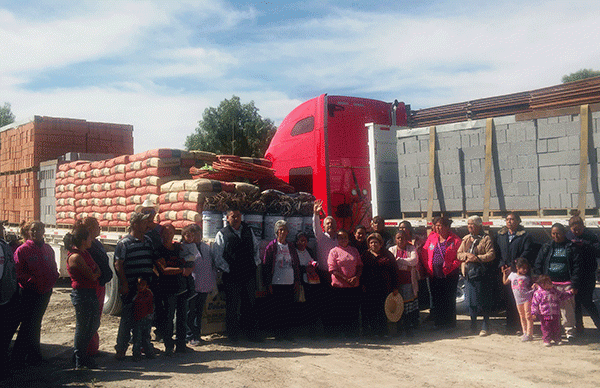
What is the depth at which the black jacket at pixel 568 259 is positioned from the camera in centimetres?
692

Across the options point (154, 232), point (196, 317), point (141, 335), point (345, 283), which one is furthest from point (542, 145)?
point (141, 335)

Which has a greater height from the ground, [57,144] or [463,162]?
[57,144]

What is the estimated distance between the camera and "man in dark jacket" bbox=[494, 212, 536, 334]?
288 inches

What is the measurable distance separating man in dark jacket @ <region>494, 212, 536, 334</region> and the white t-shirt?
2886 mm

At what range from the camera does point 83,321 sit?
5.74 metres

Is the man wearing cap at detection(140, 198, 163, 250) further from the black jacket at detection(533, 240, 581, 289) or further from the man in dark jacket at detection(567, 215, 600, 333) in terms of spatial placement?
the man in dark jacket at detection(567, 215, 600, 333)

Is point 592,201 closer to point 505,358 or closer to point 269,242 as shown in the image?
point 505,358

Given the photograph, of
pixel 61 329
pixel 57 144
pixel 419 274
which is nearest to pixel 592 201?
pixel 419 274

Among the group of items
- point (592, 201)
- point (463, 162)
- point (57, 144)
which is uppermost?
point (57, 144)

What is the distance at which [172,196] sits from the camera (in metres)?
8.42

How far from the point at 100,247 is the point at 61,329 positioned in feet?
9.15

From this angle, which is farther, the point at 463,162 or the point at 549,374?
the point at 463,162

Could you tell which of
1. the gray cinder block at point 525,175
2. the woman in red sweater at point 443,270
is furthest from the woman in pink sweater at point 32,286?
the gray cinder block at point 525,175

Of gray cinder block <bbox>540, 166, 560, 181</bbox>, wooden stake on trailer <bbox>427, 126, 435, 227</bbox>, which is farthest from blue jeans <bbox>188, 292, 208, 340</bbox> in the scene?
gray cinder block <bbox>540, 166, 560, 181</bbox>
